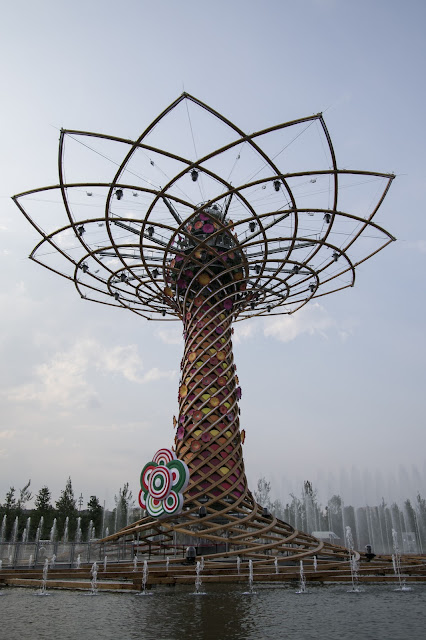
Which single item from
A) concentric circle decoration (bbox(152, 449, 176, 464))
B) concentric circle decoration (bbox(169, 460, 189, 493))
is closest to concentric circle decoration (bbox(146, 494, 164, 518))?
concentric circle decoration (bbox(169, 460, 189, 493))

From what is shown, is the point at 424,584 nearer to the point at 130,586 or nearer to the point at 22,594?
the point at 130,586

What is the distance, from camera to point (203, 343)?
2584 cm

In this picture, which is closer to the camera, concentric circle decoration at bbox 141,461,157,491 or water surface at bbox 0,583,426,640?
water surface at bbox 0,583,426,640

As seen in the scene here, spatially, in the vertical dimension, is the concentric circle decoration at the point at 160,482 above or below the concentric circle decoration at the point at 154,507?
above

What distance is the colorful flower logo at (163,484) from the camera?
20.0 metres

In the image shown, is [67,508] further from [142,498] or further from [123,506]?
[142,498]

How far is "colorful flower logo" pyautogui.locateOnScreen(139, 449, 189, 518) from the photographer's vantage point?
19969 millimetres

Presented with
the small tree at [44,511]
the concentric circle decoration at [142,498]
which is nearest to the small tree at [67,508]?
the small tree at [44,511]

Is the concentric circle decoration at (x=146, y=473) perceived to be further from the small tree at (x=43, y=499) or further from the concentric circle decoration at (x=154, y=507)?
the small tree at (x=43, y=499)

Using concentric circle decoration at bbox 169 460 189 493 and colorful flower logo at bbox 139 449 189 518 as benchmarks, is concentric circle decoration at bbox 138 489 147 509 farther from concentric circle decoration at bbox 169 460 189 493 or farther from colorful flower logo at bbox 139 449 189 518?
concentric circle decoration at bbox 169 460 189 493

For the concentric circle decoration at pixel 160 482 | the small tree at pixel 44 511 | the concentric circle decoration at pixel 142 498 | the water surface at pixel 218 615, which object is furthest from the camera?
the small tree at pixel 44 511

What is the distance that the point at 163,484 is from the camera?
20453 millimetres

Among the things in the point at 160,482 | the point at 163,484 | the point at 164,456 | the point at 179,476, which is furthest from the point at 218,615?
the point at 164,456

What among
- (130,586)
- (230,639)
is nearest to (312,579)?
(130,586)
